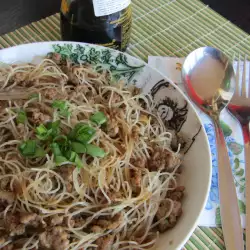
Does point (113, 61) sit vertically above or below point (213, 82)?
above

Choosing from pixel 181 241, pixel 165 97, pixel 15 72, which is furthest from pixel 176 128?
pixel 15 72

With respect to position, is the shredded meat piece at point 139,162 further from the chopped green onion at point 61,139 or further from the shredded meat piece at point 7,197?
the shredded meat piece at point 7,197

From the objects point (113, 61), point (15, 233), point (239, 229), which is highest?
point (113, 61)

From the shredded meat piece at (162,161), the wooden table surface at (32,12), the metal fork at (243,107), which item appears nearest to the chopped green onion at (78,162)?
the shredded meat piece at (162,161)

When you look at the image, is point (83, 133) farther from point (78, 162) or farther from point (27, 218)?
point (27, 218)

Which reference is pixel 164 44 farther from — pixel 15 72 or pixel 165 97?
pixel 15 72

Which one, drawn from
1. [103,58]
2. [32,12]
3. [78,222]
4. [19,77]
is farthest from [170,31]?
[78,222]

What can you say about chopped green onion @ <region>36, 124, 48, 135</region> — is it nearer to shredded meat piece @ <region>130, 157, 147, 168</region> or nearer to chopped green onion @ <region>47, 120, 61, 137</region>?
chopped green onion @ <region>47, 120, 61, 137</region>
